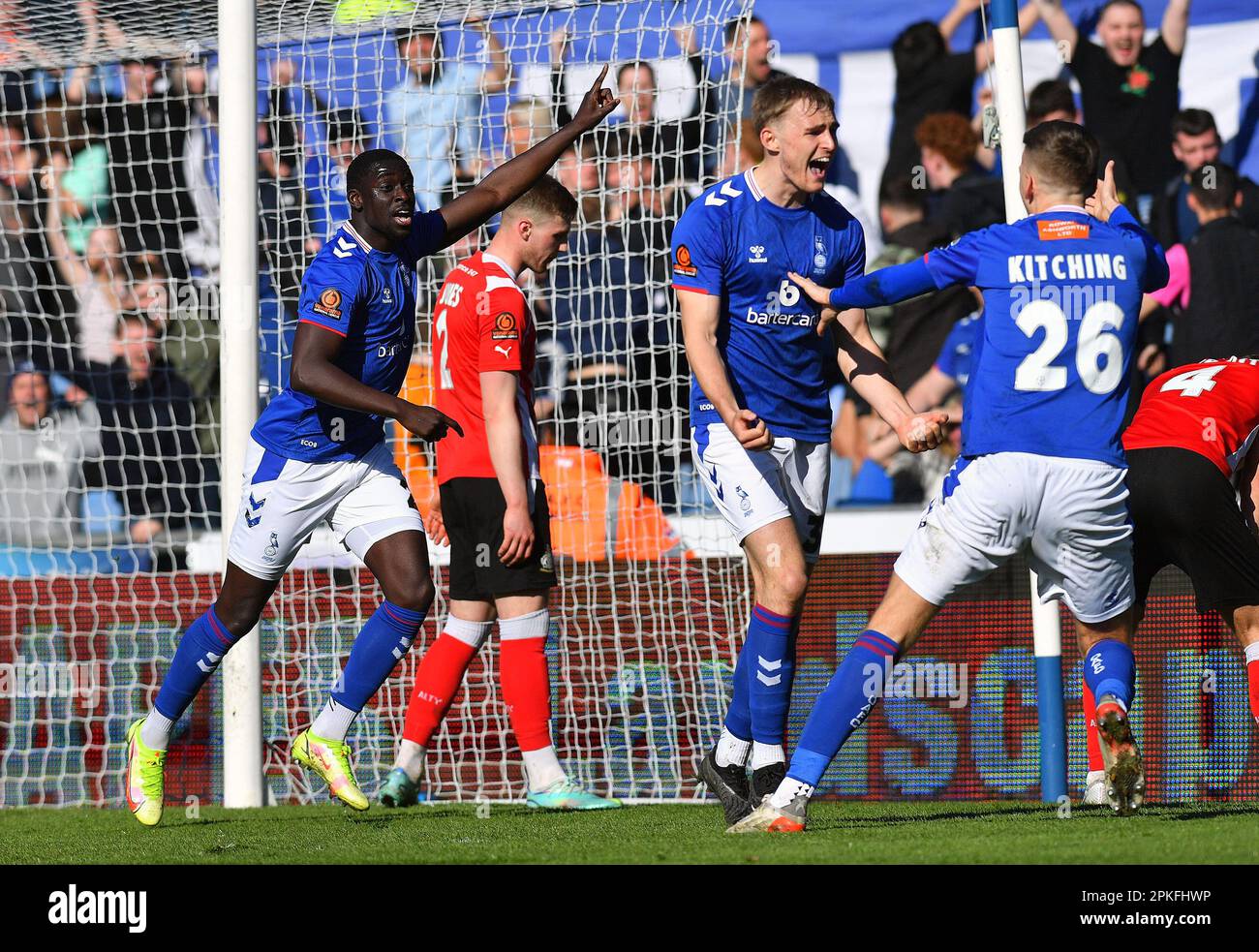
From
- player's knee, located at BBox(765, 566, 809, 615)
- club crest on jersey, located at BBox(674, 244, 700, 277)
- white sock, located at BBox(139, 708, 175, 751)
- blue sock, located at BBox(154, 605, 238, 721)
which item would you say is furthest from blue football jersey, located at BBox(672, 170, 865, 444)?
white sock, located at BBox(139, 708, 175, 751)

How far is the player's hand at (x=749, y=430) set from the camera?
506 cm

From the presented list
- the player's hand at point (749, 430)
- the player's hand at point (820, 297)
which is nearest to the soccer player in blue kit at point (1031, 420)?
the player's hand at point (820, 297)

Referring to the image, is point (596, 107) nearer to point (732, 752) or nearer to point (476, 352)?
point (476, 352)

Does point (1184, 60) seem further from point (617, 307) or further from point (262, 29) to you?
point (262, 29)

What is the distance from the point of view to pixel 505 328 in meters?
5.95

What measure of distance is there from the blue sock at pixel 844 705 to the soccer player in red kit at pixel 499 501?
1.51 meters

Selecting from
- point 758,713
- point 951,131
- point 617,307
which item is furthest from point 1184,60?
point 758,713

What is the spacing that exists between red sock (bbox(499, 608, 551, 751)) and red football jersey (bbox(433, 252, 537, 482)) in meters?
0.58

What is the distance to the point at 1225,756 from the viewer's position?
631 cm

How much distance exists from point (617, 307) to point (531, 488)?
2.13 metres

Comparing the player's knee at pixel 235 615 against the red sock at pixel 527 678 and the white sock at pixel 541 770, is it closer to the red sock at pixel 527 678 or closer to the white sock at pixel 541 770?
the red sock at pixel 527 678

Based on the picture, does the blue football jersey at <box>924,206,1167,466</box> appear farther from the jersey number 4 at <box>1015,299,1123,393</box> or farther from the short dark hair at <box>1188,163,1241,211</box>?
the short dark hair at <box>1188,163,1241,211</box>

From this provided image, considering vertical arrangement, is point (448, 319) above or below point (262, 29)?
below
